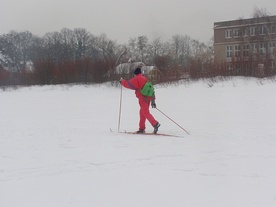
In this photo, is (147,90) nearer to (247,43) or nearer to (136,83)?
(136,83)

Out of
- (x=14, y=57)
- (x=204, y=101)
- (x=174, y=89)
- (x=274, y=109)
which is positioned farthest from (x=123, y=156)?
(x=14, y=57)

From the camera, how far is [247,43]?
5478cm

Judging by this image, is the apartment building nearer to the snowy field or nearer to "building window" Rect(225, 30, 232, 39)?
"building window" Rect(225, 30, 232, 39)

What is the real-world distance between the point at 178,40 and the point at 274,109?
75.7 m

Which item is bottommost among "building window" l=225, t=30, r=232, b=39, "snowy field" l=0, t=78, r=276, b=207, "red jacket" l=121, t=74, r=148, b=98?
"snowy field" l=0, t=78, r=276, b=207

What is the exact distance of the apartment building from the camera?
81.5 ft

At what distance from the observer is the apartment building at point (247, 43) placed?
24.8 m

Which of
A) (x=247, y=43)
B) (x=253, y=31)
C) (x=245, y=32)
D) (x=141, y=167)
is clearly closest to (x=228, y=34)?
(x=245, y=32)

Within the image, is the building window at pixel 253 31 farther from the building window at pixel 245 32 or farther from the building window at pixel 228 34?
the building window at pixel 228 34

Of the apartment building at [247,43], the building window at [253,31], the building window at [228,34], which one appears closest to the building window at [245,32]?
the apartment building at [247,43]

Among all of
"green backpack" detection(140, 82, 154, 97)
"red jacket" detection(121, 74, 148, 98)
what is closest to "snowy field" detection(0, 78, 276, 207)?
"green backpack" detection(140, 82, 154, 97)

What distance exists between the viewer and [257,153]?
20.9ft

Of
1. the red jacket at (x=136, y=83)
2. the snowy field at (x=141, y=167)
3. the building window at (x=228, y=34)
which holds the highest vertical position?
the building window at (x=228, y=34)

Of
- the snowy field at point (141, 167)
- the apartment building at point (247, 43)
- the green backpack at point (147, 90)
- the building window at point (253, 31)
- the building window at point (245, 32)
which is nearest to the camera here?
the snowy field at point (141, 167)
